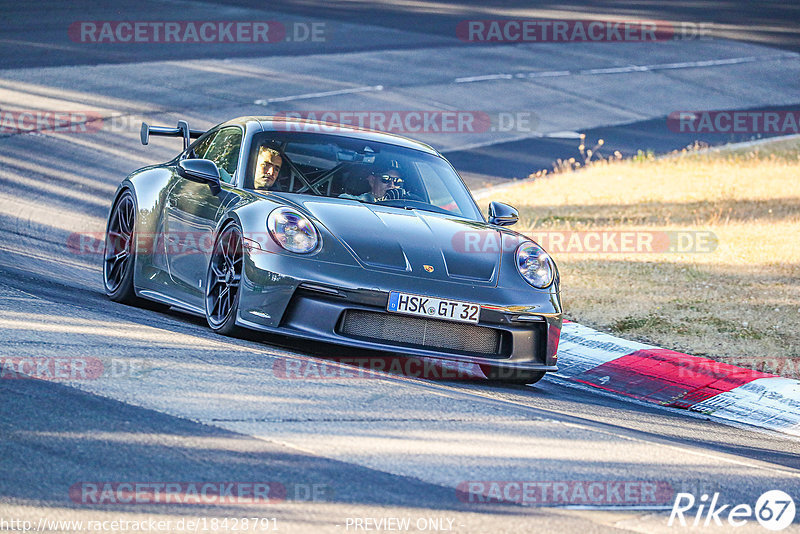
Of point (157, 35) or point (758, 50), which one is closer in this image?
point (157, 35)

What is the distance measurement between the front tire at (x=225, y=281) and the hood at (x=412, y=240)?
1.61 feet

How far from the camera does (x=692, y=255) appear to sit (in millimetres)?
11852

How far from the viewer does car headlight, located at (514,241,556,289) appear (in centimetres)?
721

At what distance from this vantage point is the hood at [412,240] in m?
6.83

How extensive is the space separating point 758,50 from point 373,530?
28850mm

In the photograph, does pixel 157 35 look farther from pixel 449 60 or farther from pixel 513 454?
pixel 513 454

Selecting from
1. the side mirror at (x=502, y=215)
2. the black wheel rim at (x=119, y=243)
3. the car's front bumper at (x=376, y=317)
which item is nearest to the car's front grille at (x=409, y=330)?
the car's front bumper at (x=376, y=317)

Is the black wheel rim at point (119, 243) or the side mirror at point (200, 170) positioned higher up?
the side mirror at point (200, 170)

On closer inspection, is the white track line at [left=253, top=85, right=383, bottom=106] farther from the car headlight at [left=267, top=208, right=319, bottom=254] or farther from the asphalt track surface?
the car headlight at [left=267, top=208, right=319, bottom=254]

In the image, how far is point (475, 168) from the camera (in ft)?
55.6

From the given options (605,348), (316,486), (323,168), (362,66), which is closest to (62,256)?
(323,168)

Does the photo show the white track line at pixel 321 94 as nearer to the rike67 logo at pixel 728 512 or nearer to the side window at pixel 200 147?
the side window at pixel 200 147

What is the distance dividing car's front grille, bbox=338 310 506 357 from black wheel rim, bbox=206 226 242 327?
2.54ft

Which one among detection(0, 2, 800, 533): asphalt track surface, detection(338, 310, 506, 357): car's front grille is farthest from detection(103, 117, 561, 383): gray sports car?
detection(0, 2, 800, 533): asphalt track surface
